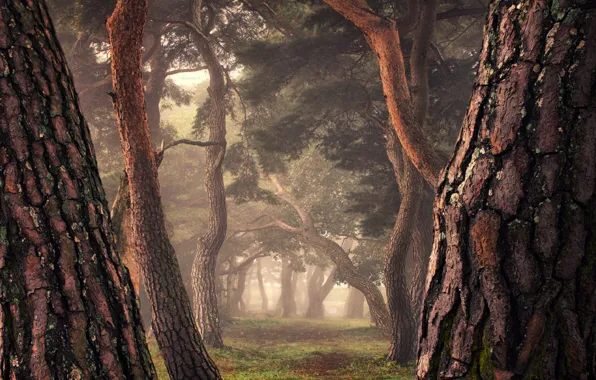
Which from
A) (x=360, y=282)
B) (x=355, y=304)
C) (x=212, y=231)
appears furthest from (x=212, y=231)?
(x=355, y=304)

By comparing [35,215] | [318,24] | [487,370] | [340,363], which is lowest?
[340,363]

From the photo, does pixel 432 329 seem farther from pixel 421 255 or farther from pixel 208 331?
pixel 208 331

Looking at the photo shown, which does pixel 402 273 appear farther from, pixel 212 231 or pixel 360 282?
pixel 212 231

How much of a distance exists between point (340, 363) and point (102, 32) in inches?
432

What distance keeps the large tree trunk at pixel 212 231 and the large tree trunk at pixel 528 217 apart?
12.2 meters

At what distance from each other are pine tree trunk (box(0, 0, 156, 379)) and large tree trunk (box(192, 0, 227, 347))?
37.9 feet

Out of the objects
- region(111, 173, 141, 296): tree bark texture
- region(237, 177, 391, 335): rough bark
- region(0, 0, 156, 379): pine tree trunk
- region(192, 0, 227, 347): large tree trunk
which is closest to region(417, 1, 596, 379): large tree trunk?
region(0, 0, 156, 379): pine tree trunk

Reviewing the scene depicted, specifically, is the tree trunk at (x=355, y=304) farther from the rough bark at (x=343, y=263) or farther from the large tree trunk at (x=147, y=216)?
the large tree trunk at (x=147, y=216)

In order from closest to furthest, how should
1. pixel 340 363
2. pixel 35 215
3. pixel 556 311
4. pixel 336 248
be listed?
pixel 556 311, pixel 35 215, pixel 340 363, pixel 336 248

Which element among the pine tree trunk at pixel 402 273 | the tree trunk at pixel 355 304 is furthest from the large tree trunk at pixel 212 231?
the tree trunk at pixel 355 304

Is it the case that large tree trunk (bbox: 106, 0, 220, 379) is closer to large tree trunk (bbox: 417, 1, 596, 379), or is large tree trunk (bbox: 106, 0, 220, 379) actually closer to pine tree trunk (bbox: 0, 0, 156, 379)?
pine tree trunk (bbox: 0, 0, 156, 379)

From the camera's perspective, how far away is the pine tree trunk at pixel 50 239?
1792 millimetres

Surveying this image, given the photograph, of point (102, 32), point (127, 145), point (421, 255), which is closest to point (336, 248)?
point (421, 255)

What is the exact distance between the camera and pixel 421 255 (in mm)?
12930
